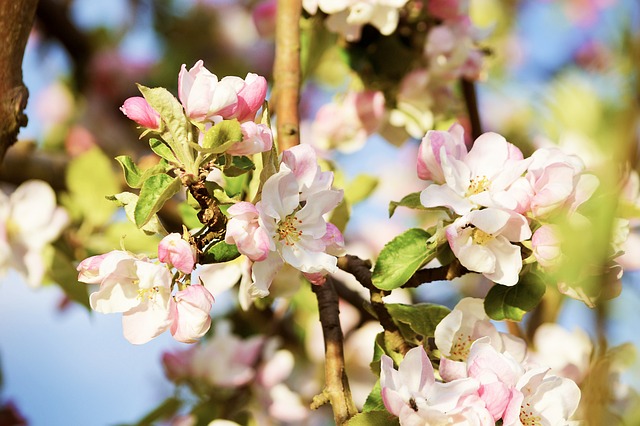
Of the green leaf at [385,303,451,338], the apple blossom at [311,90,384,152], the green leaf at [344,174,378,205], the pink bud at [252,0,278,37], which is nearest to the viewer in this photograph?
the green leaf at [385,303,451,338]

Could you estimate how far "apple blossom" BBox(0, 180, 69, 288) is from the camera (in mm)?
1107

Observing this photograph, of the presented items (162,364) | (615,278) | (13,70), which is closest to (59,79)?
(162,364)

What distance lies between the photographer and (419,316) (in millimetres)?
685

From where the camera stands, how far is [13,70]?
0.76 metres

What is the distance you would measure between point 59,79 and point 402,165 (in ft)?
3.07

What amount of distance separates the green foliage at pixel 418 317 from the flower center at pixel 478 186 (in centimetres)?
10

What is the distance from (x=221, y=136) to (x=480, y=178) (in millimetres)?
202

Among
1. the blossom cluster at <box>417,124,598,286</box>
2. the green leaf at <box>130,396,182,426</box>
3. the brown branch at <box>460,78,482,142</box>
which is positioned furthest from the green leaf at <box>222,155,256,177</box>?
the brown branch at <box>460,78,482,142</box>

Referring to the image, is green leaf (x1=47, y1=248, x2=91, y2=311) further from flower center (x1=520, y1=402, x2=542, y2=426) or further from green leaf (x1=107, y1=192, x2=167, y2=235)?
flower center (x1=520, y1=402, x2=542, y2=426)

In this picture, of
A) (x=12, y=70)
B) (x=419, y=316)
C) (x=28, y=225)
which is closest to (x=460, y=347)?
(x=419, y=316)

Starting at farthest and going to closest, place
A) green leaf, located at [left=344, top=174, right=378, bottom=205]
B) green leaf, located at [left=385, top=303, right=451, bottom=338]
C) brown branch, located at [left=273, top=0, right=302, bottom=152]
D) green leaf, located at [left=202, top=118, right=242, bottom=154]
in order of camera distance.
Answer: green leaf, located at [left=344, top=174, right=378, bottom=205], brown branch, located at [left=273, top=0, right=302, bottom=152], green leaf, located at [left=385, top=303, right=451, bottom=338], green leaf, located at [left=202, top=118, right=242, bottom=154]

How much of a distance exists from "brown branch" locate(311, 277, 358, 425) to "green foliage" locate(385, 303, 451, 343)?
45mm

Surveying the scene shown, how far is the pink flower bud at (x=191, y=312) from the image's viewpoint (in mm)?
588

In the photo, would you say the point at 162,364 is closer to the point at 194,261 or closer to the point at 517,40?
the point at 194,261
